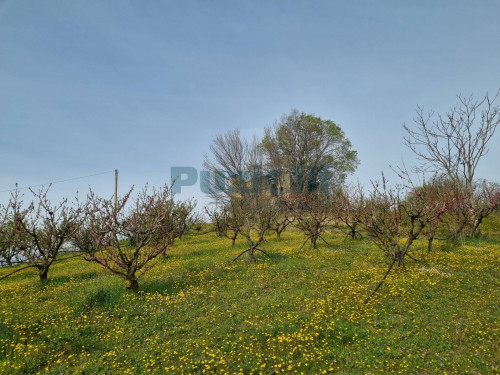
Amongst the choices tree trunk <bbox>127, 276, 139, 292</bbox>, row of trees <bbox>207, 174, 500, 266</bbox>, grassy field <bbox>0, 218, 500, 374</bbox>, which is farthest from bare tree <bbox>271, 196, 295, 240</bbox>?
tree trunk <bbox>127, 276, 139, 292</bbox>

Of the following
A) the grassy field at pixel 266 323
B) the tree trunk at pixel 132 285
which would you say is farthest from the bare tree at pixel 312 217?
the tree trunk at pixel 132 285

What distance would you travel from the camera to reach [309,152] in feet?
155

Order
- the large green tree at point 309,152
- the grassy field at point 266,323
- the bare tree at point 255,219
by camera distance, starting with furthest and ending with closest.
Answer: the large green tree at point 309,152 → the bare tree at point 255,219 → the grassy field at point 266,323

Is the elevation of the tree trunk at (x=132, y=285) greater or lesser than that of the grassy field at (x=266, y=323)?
greater

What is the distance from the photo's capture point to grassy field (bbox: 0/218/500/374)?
660cm

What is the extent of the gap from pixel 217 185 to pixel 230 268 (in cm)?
3250

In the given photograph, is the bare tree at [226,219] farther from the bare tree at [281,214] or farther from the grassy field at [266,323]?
the grassy field at [266,323]

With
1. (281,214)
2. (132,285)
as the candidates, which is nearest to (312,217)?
(281,214)

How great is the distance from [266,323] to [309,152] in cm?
4113

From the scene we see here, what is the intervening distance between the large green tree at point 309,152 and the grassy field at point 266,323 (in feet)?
109

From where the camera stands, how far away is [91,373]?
6578 mm

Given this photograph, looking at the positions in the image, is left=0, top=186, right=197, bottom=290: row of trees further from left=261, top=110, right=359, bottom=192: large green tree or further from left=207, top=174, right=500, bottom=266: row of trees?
left=261, top=110, right=359, bottom=192: large green tree

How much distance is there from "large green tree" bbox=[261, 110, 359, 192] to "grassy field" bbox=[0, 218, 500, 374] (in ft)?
109

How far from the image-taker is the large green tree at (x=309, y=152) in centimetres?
4703
